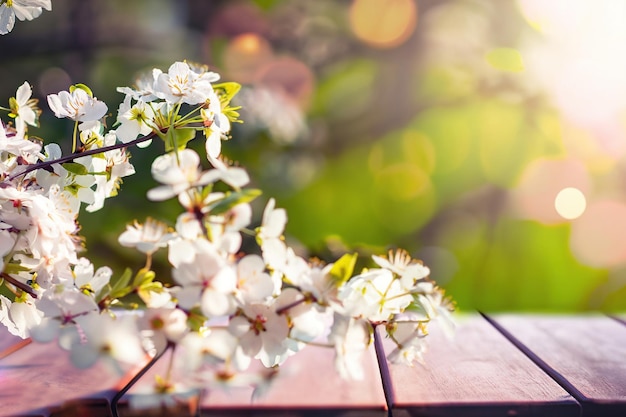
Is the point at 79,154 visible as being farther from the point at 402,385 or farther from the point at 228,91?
the point at 402,385

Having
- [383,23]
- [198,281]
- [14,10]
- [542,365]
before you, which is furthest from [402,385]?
[383,23]

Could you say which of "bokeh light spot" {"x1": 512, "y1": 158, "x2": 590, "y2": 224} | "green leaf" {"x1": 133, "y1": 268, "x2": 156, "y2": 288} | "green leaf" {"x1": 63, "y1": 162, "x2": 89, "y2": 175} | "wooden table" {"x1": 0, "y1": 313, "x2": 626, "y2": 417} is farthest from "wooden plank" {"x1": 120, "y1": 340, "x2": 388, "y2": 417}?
"bokeh light spot" {"x1": 512, "y1": 158, "x2": 590, "y2": 224}

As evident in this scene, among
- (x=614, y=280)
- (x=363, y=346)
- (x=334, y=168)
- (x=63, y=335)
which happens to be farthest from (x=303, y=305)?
(x=614, y=280)

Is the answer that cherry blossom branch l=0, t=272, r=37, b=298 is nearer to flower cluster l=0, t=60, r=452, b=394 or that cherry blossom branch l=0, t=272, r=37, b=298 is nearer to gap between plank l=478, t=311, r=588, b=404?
flower cluster l=0, t=60, r=452, b=394

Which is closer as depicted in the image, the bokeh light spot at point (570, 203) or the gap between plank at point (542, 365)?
the gap between plank at point (542, 365)

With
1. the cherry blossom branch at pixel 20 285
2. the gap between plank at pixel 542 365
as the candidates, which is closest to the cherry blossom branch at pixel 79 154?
the cherry blossom branch at pixel 20 285

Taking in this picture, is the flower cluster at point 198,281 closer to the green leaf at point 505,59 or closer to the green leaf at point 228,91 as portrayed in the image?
the green leaf at point 228,91
